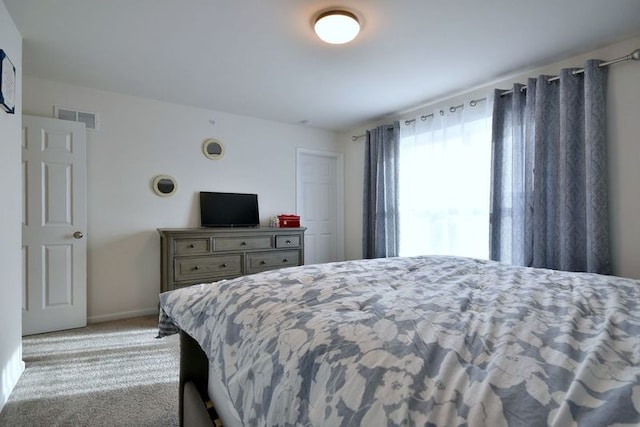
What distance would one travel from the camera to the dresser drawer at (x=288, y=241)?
3.75 meters

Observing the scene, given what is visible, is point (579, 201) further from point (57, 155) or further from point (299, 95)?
point (57, 155)

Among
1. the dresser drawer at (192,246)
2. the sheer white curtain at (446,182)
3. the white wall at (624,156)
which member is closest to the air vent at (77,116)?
the dresser drawer at (192,246)

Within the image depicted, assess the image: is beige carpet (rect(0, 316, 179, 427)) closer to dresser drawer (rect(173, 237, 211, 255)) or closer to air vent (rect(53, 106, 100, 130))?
dresser drawer (rect(173, 237, 211, 255))

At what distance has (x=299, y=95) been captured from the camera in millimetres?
3352

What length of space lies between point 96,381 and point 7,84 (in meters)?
1.91

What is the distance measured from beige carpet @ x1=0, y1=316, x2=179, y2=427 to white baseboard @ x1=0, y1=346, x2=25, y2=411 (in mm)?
35

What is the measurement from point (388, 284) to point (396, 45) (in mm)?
1869

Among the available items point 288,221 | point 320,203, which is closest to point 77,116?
point 288,221

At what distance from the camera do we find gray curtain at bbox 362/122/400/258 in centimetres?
393

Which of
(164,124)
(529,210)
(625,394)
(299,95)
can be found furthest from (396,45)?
(164,124)

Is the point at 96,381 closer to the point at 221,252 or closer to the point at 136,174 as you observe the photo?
the point at 221,252

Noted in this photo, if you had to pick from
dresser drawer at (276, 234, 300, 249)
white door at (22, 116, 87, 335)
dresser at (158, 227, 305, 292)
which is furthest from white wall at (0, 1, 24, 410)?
dresser drawer at (276, 234, 300, 249)

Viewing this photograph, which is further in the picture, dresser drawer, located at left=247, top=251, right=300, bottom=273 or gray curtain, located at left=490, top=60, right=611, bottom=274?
dresser drawer, located at left=247, top=251, right=300, bottom=273

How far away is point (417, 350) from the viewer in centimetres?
71
